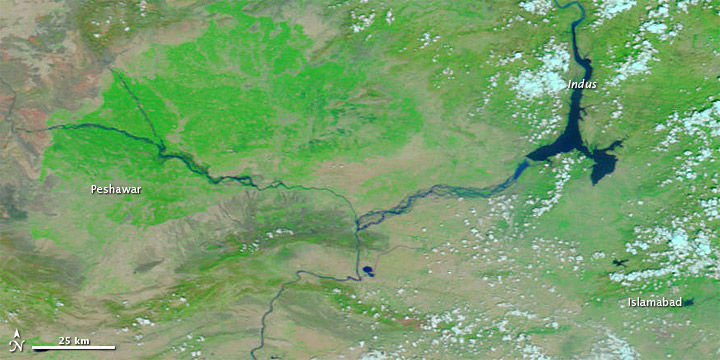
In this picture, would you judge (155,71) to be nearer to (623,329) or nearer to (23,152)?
(23,152)

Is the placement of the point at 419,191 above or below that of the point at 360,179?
above

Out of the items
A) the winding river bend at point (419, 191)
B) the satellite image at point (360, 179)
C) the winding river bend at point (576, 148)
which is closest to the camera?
the satellite image at point (360, 179)

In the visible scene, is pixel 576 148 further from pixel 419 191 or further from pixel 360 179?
pixel 360 179

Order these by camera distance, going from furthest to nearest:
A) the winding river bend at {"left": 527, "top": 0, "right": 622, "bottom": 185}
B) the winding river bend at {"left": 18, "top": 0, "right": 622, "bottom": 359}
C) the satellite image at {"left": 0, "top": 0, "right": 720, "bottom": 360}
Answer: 1. the winding river bend at {"left": 527, "top": 0, "right": 622, "bottom": 185}
2. the winding river bend at {"left": 18, "top": 0, "right": 622, "bottom": 359}
3. the satellite image at {"left": 0, "top": 0, "right": 720, "bottom": 360}

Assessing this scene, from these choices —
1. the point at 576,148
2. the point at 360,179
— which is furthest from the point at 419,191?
the point at 576,148

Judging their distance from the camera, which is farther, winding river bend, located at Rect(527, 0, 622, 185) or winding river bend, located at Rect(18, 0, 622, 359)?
winding river bend, located at Rect(527, 0, 622, 185)

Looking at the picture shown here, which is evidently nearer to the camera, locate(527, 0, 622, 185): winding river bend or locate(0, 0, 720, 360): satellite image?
locate(0, 0, 720, 360): satellite image

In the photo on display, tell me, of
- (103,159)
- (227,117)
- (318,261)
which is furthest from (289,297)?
(103,159)

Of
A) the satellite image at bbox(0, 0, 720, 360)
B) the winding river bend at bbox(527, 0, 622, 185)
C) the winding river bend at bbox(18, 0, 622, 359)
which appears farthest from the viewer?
the winding river bend at bbox(527, 0, 622, 185)
